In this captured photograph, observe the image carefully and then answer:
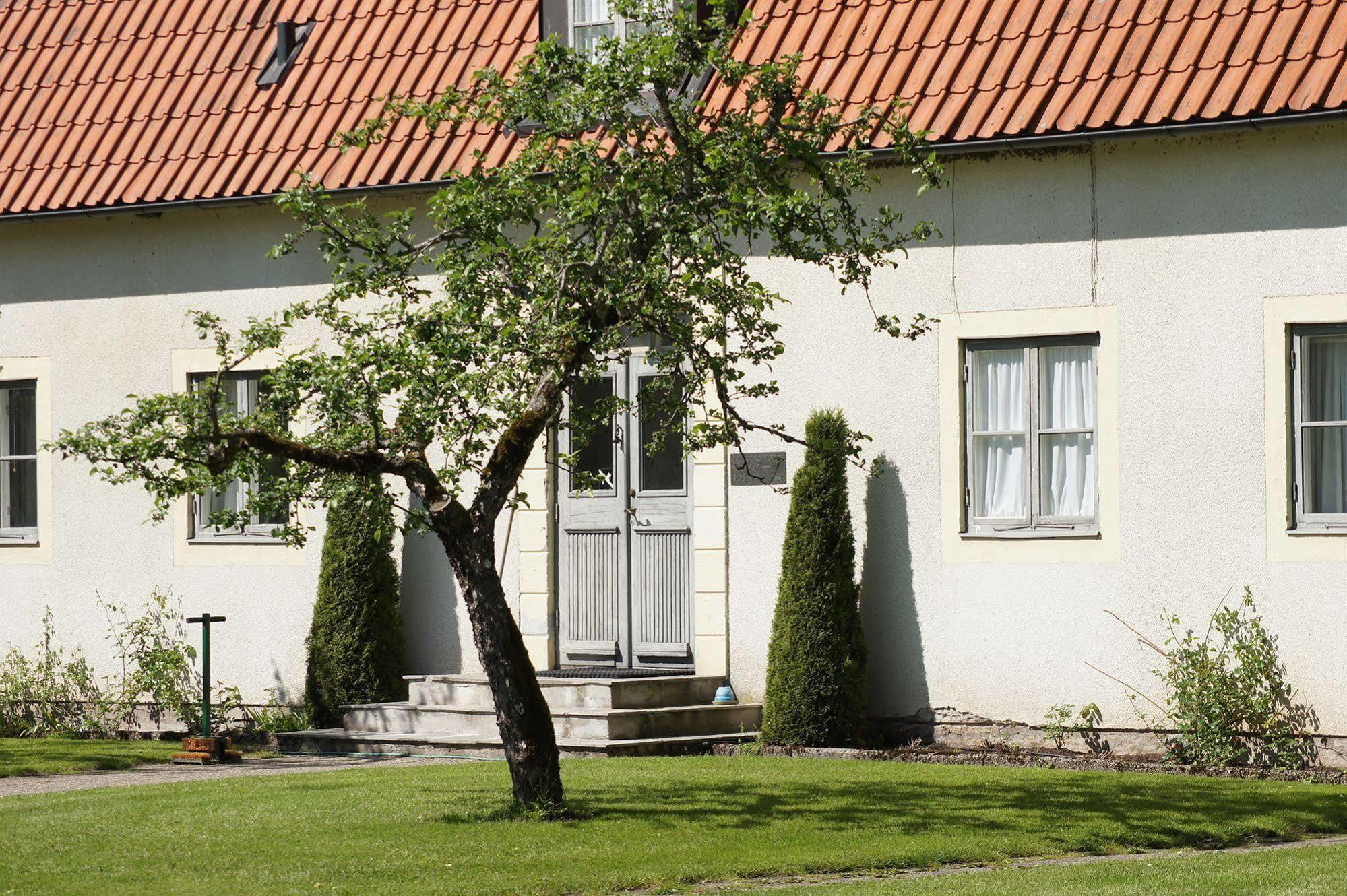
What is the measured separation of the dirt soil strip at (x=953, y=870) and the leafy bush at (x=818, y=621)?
419cm

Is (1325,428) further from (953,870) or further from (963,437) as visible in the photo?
(953,870)

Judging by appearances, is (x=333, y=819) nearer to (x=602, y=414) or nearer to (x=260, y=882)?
(x=260, y=882)

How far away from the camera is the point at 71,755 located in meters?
15.2

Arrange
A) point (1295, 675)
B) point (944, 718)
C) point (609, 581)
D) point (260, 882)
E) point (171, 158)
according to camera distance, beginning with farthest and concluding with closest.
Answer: point (171, 158) → point (609, 581) → point (944, 718) → point (1295, 675) → point (260, 882)

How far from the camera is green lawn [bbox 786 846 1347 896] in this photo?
8688 millimetres

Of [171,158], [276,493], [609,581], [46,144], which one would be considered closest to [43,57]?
[46,144]

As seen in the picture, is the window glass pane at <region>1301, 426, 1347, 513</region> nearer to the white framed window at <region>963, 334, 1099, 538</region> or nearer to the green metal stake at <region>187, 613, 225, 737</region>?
the white framed window at <region>963, 334, 1099, 538</region>

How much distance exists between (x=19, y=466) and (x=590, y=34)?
21.6 ft

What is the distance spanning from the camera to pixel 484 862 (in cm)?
938

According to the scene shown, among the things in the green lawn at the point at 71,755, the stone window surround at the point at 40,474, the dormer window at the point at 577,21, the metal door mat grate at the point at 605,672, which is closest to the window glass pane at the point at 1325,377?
the metal door mat grate at the point at 605,672

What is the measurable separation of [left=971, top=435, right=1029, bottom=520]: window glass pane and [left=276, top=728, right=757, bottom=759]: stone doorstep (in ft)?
8.02

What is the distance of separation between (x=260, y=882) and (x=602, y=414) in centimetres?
322

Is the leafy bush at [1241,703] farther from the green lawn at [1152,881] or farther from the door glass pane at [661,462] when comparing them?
the door glass pane at [661,462]

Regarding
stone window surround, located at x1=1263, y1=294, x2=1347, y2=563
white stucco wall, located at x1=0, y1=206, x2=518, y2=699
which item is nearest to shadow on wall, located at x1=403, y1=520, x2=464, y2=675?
white stucco wall, located at x1=0, y1=206, x2=518, y2=699
